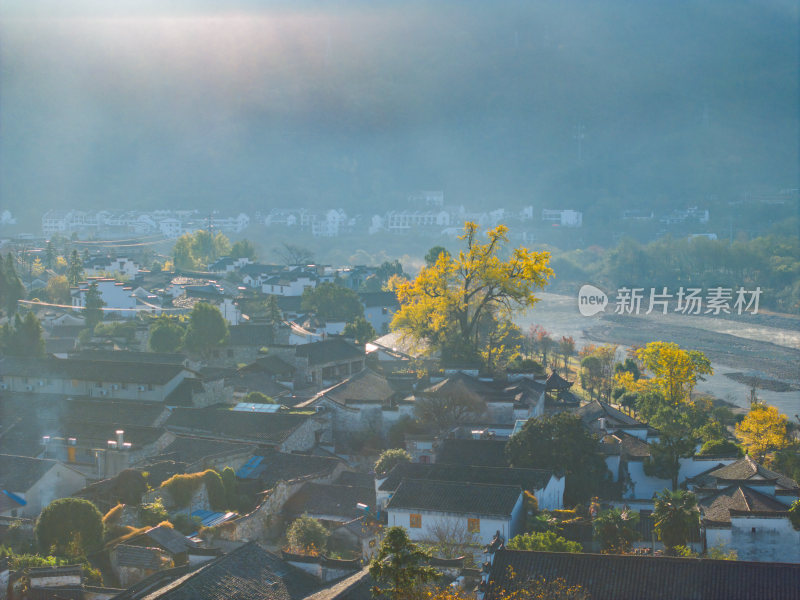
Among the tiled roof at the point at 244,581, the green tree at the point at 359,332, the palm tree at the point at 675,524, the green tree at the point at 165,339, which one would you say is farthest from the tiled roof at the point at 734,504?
the green tree at the point at 165,339

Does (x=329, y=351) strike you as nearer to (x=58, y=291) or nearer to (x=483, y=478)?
(x=483, y=478)

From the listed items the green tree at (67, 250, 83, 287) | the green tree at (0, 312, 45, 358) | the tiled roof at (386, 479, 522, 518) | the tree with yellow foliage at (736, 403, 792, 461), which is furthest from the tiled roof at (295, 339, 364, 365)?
the green tree at (67, 250, 83, 287)

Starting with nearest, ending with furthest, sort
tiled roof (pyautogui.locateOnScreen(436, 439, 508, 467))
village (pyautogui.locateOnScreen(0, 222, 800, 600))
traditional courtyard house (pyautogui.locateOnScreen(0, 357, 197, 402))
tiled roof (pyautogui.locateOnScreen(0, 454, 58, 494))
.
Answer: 1. village (pyautogui.locateOnScreen(0, 222, 800, 600))
2. tiled roof (pyautogui.locateOnScreen(0, 454, 58, 494))
3. tiled roof (pyautogui.locateOnScreen(436, 439, 508, 467))
4. traditional courtyard house (pyautogui.locateOnScreen(0, 357, 197, 402))

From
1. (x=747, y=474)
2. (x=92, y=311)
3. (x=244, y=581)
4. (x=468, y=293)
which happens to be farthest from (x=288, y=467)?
(x=92, y=311)

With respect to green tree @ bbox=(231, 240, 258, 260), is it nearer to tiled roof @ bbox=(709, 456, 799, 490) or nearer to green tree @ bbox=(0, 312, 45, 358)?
green tree @ bbox=(0, 312, 45, 358)

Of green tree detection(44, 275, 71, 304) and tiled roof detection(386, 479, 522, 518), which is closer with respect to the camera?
tiled roof detection(386, 479, 522, 518)

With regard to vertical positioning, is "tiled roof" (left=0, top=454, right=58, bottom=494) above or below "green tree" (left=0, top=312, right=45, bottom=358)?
below

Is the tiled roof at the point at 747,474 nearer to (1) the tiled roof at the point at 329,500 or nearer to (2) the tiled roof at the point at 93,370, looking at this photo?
(1) the tiled roof at the point at 329,500
